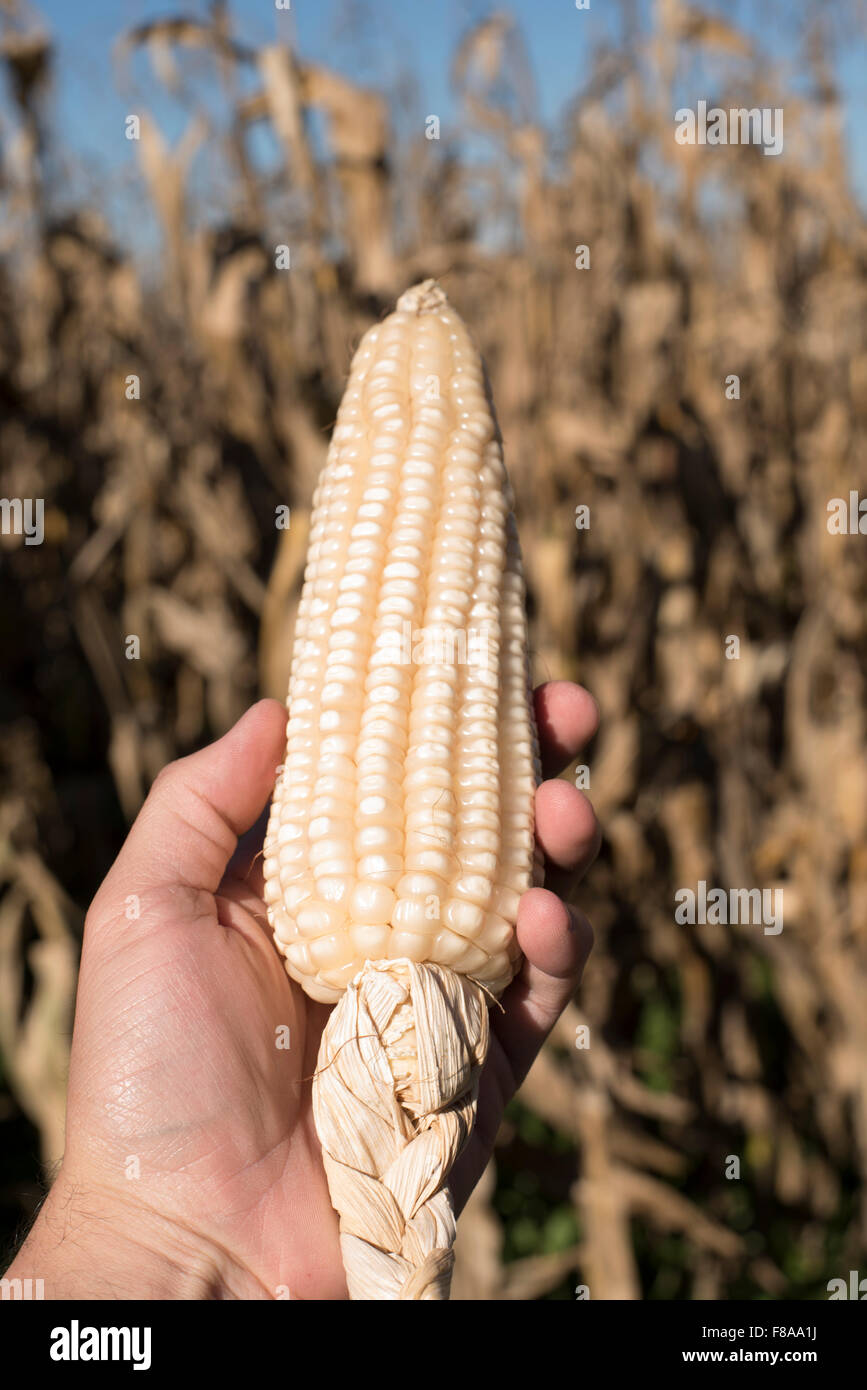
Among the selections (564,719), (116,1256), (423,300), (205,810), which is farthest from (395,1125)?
(423,300)

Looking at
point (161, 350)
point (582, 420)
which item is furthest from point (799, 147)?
point (161, 350)

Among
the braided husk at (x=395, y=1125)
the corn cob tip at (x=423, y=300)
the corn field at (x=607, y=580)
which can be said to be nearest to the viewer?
the braided husk at (x=395, y=1125)

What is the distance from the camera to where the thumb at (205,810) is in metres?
2.43

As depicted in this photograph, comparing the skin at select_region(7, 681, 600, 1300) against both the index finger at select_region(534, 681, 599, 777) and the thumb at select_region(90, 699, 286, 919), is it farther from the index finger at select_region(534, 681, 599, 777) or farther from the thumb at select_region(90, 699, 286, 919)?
the index finger at select_region(534, 681, 599, 777)

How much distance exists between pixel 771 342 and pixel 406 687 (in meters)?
3.90

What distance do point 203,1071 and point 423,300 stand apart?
1842mm

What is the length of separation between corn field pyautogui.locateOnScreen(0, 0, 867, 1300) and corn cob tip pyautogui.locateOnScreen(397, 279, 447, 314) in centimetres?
126

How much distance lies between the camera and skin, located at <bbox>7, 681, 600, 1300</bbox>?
82.9 inches

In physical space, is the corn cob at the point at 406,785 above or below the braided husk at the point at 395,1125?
above

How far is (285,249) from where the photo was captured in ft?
13.5

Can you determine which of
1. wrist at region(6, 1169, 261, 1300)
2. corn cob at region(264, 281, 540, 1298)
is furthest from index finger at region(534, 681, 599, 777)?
wrist at region(6, 1169, 261, 1300)

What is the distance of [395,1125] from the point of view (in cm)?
184

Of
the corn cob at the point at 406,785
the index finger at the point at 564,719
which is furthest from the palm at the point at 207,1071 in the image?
the index finger at the point at 564,719

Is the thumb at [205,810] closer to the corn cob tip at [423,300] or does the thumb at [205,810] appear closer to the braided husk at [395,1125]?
the braided husk at [395,1125]
